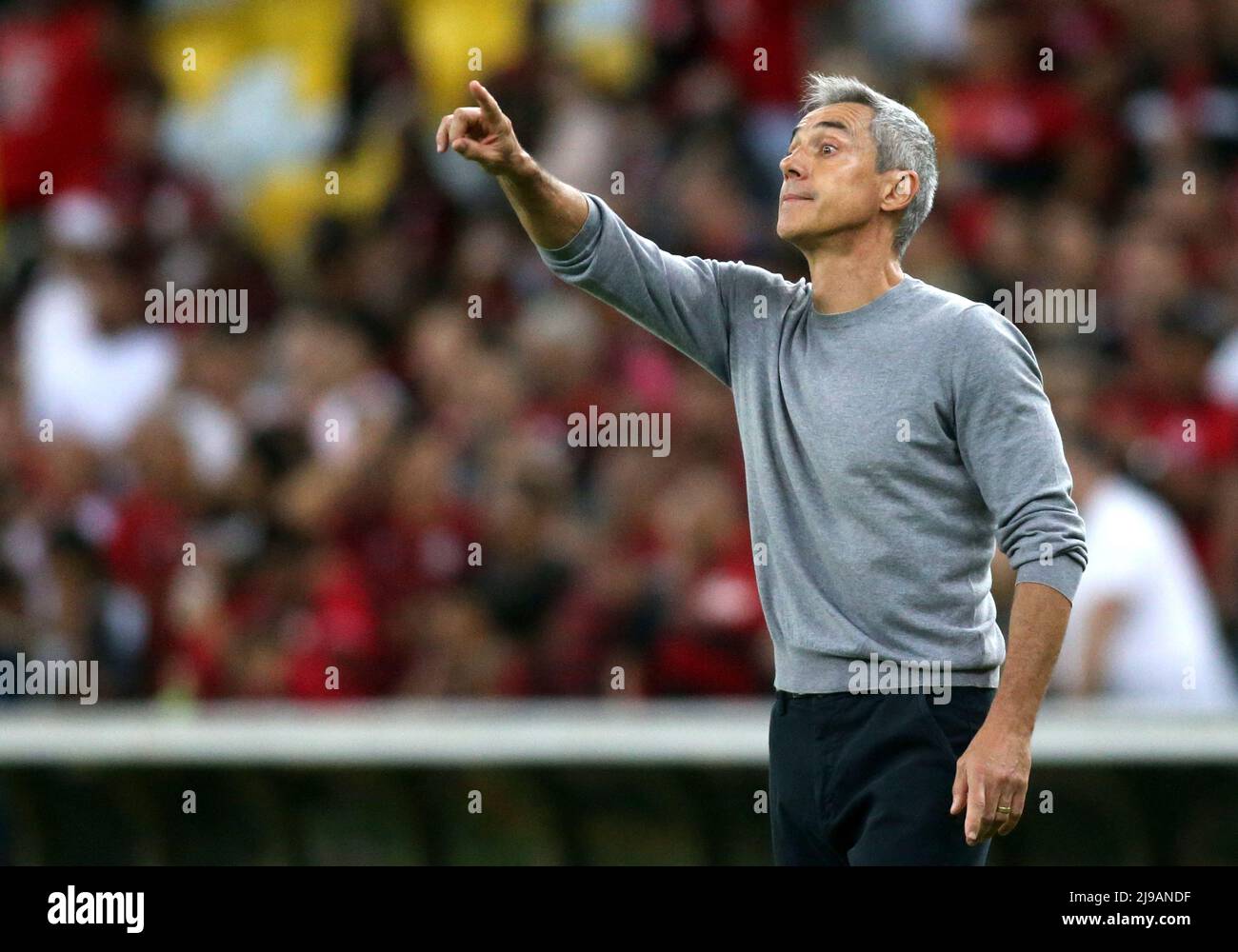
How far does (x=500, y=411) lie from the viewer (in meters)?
8.09

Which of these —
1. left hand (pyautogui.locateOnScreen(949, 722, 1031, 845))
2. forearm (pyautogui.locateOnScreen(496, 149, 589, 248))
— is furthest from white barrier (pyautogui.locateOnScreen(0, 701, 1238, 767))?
forearm (pyautogui.locateOnScreen(496, 149, 589, 248))

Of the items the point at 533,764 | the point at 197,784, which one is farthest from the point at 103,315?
the point at 533,764

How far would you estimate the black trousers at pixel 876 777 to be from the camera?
3.54 metres

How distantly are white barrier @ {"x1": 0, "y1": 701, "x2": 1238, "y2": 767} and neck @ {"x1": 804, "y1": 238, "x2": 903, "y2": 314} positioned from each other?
2450 millimetres

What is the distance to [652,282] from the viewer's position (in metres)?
3.87

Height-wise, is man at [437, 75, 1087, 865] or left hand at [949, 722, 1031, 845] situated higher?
man at [437, 75, 1087, 865]

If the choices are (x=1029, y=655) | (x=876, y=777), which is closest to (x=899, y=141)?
(x=1029, y=655)

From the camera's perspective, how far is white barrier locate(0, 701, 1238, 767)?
593 cm

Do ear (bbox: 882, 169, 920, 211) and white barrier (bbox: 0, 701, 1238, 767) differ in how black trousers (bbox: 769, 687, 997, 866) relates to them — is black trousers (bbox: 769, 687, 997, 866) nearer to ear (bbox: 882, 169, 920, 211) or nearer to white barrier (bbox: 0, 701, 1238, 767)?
ear (bbox: 882, 169, 920, 211)

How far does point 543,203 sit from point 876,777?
114 cm

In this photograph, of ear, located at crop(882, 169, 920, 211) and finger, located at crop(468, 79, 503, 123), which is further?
ear, located at crop(882, 169, 920, 211)
